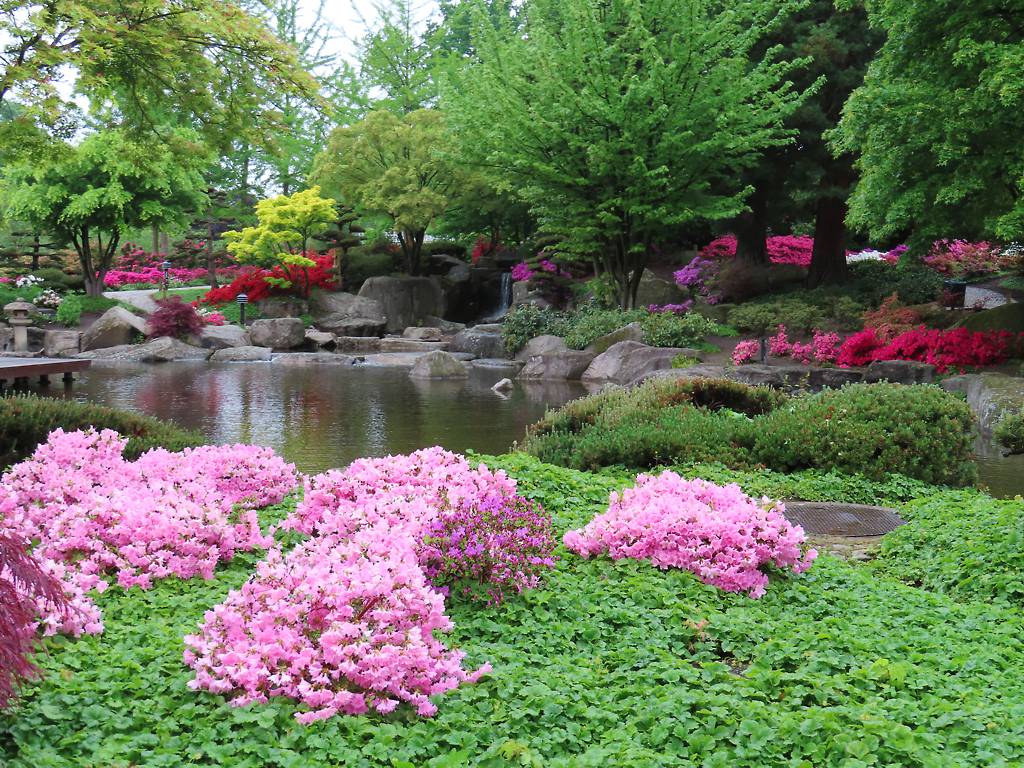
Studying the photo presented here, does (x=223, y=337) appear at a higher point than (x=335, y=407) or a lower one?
higher

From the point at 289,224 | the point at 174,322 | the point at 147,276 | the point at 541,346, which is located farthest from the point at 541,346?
the point at 147,276

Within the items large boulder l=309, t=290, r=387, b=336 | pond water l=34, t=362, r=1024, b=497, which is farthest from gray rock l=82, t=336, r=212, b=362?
large boulder l=309, t=290, r=387, b=336

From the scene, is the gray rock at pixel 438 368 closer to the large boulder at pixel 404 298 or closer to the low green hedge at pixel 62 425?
the large boulder at pixel 404 298

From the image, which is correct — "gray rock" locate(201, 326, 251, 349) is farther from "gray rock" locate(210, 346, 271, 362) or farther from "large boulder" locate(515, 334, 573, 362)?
"large boulder" locate(515, 334, 573, 362)

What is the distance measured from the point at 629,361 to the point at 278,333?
1258 centimetres

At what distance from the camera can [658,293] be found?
1051 inches

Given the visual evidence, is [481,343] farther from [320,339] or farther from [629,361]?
[629,361]

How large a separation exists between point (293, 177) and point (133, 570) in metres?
41.0

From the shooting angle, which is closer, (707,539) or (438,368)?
(707,539)

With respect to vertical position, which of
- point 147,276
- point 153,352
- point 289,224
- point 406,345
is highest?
point 289,224

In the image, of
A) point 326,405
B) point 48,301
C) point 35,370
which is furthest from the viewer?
point 48,301

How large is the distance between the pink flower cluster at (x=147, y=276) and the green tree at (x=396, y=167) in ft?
34.8

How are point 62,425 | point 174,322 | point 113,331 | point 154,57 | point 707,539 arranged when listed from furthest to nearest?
point 174,322 < point 113,331 < point 154,57 < point 62,425 < point 707,539

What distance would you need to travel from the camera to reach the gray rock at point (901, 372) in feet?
55.2
